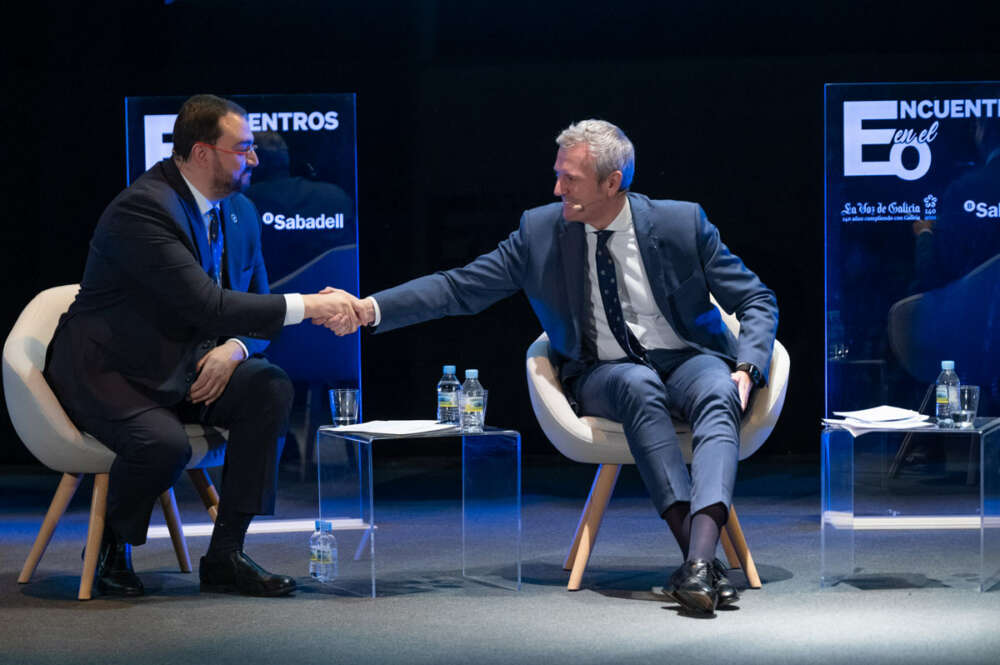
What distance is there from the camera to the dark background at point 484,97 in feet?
21.7

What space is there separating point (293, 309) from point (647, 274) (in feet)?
3.47

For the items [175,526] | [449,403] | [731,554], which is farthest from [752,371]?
[175,526]

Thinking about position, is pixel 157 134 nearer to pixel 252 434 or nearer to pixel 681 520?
pixel 252 434

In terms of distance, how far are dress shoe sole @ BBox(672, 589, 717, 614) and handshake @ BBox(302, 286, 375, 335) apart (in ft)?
4.19

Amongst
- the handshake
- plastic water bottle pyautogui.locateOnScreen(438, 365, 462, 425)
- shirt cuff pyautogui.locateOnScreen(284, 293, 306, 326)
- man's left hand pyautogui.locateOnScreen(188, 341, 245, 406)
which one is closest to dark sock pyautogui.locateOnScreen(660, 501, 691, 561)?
plastic water bottle pyautogui.locateOnScreen(438, 365, 462, 425)

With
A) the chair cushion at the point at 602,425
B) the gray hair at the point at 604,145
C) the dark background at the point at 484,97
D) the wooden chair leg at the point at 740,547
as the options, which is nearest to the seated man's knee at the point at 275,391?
the chair cushion at the point at 602,425

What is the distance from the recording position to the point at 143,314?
362 cm

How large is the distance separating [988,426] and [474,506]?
4.87ft

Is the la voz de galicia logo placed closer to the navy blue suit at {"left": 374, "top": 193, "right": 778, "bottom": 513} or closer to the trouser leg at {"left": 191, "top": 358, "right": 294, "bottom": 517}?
the navy blue suit at {"left": 374, "top": 193, "right": 778, "bottom": 513}

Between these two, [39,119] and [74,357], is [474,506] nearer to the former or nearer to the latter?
[74,357]

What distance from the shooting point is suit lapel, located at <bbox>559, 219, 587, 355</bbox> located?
12.6 feet

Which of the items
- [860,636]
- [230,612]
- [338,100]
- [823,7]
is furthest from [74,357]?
[823,7]

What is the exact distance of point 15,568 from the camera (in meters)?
4.05

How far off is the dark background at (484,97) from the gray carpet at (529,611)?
2.27m
